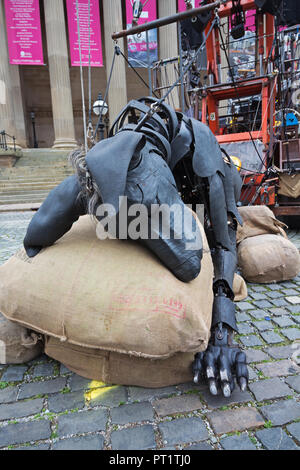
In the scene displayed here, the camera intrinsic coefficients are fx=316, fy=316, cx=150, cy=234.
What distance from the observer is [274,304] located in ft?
8.91

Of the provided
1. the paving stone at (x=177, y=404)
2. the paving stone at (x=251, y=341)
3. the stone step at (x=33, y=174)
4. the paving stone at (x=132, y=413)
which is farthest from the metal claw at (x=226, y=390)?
the stone step at (x=33, y=174)

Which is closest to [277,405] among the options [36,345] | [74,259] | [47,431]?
[47,431]

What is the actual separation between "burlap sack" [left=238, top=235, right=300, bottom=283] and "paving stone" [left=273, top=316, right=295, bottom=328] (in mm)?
744

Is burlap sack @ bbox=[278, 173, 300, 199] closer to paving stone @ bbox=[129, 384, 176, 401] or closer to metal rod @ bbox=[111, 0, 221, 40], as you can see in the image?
metal rod @ bbox=[111, 0, 221, 40]

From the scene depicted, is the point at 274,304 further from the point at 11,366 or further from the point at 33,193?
the point at 33,193

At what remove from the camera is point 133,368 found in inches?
64.2

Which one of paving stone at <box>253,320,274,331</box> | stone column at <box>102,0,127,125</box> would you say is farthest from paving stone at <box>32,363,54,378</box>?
stone column at <box>102,0,127,125</box>

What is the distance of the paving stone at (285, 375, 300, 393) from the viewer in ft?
5.30

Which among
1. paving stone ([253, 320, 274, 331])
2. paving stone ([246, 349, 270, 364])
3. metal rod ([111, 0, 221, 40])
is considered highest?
metal rod ([111, 0, 221, 40])

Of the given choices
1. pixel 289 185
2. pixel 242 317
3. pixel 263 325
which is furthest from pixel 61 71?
pixel 263 325

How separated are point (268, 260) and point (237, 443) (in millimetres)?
2051

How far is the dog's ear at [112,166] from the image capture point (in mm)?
1332

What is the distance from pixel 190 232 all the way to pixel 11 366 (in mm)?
1370
